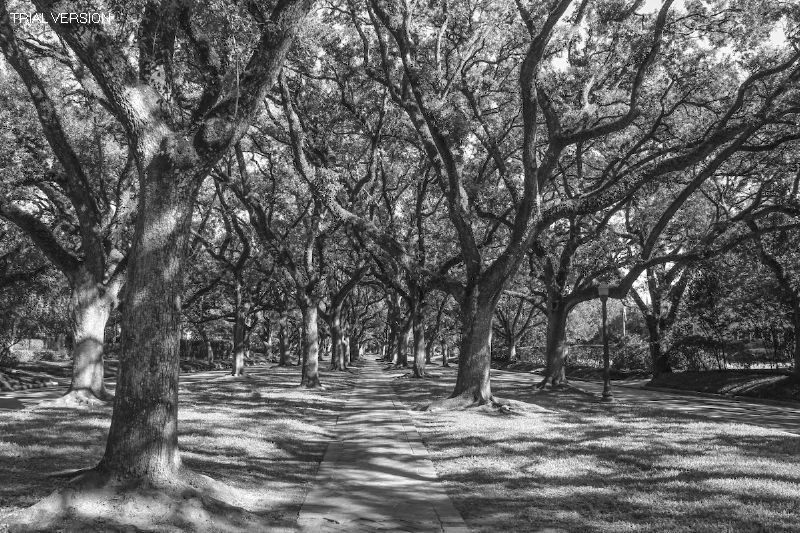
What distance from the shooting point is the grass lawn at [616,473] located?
18.3 feet

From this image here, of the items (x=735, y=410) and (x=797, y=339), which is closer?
(x=735, y=410)

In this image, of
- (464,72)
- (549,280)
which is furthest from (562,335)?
(464,72)

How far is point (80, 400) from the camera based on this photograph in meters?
14.1

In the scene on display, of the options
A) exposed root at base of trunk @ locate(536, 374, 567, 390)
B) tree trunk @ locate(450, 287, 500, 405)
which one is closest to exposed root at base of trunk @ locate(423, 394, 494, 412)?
tree trunk @ locate(450, 287, 500, 405)

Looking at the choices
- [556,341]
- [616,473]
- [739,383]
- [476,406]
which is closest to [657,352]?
[739,383]

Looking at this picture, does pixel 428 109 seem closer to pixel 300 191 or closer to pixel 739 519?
pixel 300 191

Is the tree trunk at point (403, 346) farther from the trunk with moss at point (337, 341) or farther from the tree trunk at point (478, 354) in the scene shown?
the tree trunk at point (478, 354)

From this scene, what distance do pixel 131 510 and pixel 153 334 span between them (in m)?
1.56

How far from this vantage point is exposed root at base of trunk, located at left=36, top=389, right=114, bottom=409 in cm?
1383

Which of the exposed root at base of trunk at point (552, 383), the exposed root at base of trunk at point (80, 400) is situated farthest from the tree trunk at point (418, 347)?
the exposed root at base of trunk at point (80, 400)

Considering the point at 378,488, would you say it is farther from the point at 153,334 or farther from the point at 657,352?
the point at 657,352

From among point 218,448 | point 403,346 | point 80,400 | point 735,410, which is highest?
point 403,346

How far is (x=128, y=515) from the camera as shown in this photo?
5.08 metres

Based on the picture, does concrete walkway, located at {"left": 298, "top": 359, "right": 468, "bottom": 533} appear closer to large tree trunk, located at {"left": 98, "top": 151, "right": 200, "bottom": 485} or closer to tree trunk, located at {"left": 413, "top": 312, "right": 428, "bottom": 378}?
large tree trunk, located at {"left": 98, "top": 151, "right": 200, "bottom": 485}
